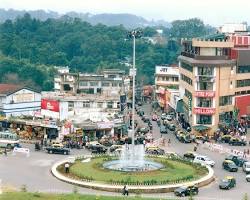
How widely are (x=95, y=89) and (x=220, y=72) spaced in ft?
69.6

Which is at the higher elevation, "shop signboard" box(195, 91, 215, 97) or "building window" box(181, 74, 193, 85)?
"building window" box(181, 74, 193, 85)

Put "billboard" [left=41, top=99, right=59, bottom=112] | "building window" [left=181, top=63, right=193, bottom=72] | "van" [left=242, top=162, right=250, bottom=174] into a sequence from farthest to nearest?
"building window" [left=181, top=63, right=193, bottom=72]
"billboard" [left=41, top=99, right=59, bottom=112]
"van" [left=242, top=162, right=250, bottom=174]

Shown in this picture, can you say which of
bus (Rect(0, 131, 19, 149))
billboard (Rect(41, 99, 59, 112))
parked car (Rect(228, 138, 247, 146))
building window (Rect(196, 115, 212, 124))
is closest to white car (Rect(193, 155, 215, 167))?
parked car (Rect(228, 138, 247, 146))

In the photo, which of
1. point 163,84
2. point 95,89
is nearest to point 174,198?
point 95,89

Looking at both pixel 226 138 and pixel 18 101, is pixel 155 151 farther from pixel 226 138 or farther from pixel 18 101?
pixel 18 101

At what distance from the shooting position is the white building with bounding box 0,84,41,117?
7250cm

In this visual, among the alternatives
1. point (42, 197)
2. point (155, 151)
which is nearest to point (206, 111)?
point (155, 151)

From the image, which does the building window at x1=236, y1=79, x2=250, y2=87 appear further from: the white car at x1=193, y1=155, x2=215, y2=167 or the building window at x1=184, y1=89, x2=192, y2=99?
the white car at x1=193, y1=155, x2=215, y2=167

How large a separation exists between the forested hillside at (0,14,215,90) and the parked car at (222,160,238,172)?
57278 mm

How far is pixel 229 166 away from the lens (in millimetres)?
50812

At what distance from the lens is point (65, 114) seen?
6819 cm

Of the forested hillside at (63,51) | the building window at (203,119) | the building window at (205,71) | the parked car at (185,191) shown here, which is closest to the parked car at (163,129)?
the building window at (203,119)

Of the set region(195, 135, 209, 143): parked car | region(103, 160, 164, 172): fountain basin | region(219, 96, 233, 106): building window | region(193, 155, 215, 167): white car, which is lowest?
region(195, 135, 209, 143): parked car

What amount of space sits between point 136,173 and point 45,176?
6.37 meters
